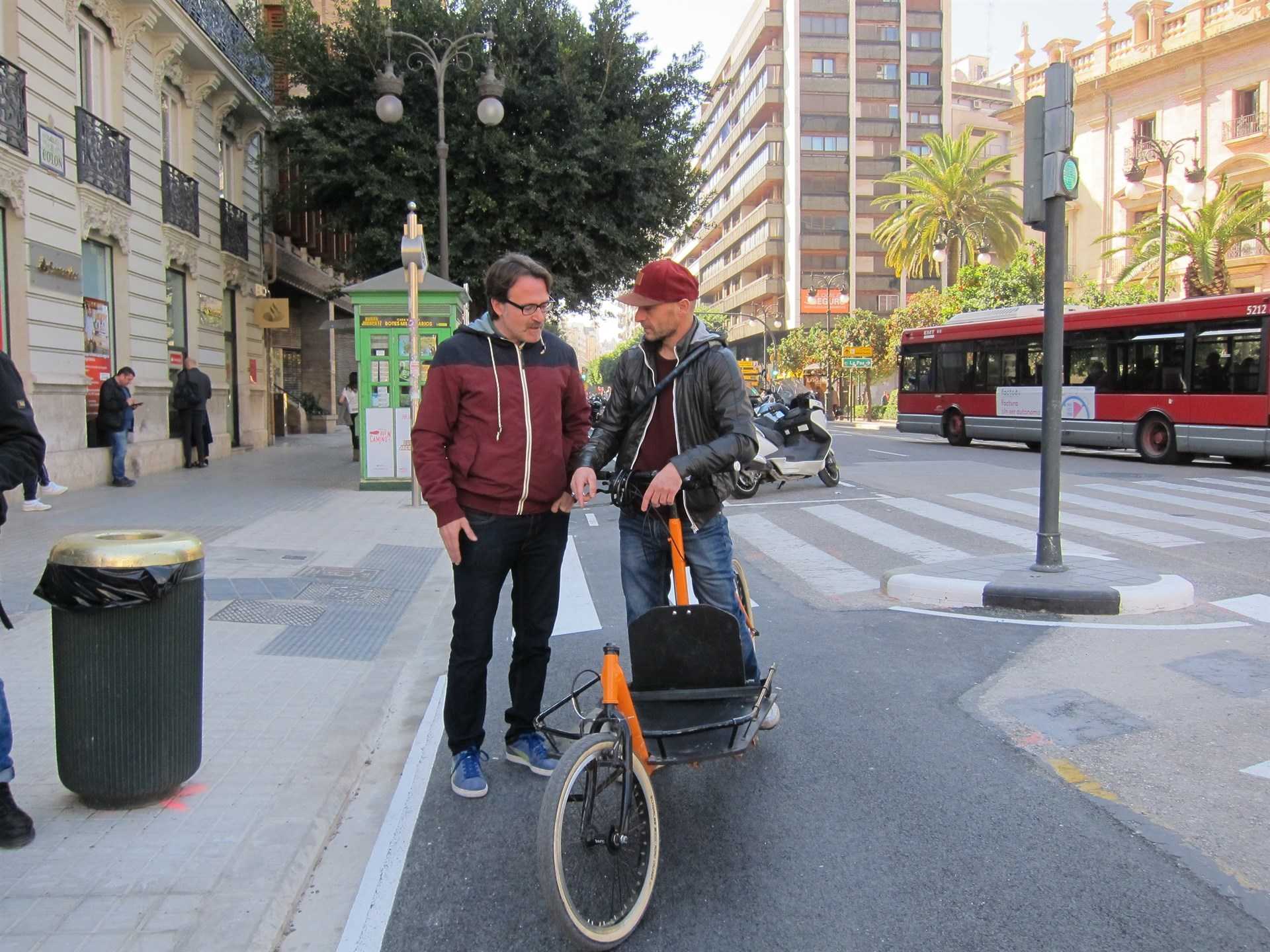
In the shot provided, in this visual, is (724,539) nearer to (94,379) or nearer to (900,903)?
(900,903)

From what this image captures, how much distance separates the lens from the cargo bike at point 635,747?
9.00 feet

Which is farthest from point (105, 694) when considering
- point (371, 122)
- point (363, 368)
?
point (371, 122)

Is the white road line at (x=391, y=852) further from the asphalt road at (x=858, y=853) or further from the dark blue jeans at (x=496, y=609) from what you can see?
the dark blue jeans at (x=496, y=609)

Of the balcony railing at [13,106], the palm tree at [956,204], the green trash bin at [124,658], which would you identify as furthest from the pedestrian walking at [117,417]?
the palm tree at [956,204]

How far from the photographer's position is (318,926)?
9.90 feet

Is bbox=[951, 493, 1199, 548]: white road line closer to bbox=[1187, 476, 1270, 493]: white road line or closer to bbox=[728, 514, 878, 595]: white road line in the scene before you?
bbox=[728, 514, 878, 595]: white road line

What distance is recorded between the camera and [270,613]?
22.6 feet

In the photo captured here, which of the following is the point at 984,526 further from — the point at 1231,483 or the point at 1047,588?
the point at 1231,483

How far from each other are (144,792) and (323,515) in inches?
337

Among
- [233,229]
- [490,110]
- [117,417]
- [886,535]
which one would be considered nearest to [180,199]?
[233,229]

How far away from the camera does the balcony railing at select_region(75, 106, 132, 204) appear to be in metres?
15.1

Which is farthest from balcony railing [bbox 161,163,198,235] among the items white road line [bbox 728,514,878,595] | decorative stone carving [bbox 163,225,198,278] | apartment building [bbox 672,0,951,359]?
apartment building [bbox 672,0,951,359]

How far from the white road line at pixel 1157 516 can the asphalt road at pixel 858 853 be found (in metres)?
6.13

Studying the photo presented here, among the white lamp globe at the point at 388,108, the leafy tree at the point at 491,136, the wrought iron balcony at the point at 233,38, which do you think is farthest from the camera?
the leafy tree at the point at 491,136
